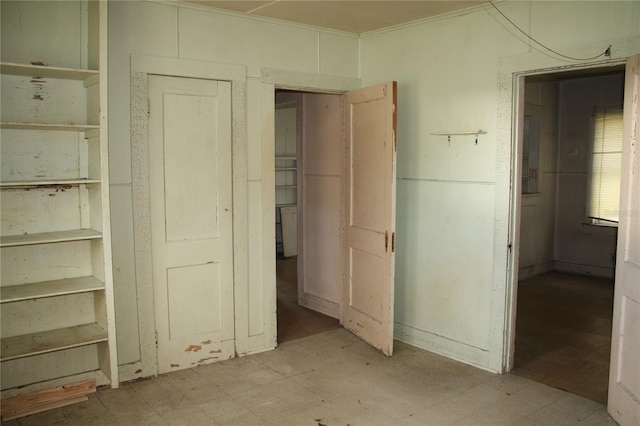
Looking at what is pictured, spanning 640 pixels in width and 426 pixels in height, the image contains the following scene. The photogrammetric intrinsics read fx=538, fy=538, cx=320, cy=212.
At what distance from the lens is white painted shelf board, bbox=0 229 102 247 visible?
3.21 metres

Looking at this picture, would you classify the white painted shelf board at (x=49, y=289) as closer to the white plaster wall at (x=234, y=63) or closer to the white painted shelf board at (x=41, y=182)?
the white plaster wall at (x=234, y=63)

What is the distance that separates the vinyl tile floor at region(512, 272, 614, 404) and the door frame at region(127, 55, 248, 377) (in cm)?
268

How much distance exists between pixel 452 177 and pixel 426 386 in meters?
1.65

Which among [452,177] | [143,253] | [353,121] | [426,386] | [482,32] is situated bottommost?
[426,386]

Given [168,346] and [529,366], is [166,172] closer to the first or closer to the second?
[168,346]

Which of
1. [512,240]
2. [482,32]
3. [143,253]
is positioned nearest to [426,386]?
[512,240]

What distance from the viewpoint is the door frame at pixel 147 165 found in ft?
12.8

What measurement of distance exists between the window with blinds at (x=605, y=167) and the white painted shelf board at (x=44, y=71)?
656 cm

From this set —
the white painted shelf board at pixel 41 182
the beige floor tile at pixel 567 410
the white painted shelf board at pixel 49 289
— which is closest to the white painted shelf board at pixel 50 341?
the white painted shelf board at pixel 49 289

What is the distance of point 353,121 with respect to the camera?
485cm

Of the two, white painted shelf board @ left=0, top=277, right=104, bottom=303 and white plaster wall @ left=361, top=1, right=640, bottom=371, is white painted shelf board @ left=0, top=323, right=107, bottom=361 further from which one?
white plaster wall @ left=361, top=1, right=640, bottom=371

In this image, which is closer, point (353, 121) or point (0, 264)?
point (0, 264)

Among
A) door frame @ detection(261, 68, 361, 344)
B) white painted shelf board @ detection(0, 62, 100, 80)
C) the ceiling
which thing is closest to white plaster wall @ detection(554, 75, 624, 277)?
the ceiling

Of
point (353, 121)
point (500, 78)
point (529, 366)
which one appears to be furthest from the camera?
point (353, 121)
